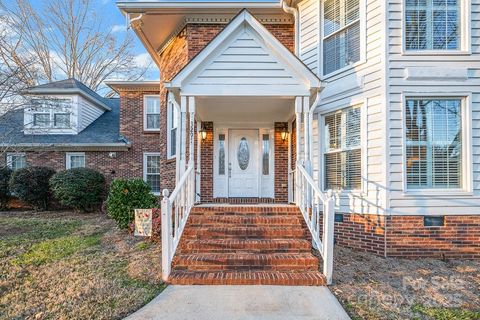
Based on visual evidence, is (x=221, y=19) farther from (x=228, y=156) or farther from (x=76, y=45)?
(x=76, y=45)

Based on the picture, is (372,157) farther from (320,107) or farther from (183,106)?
(183,106)

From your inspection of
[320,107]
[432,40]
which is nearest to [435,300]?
[320,107]

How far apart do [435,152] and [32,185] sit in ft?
41.8

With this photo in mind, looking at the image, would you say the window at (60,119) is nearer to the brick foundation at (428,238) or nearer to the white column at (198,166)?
the white column at (198,166)

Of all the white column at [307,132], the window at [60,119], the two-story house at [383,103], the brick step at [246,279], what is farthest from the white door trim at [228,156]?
the window at [60,119]

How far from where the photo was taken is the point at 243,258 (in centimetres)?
498

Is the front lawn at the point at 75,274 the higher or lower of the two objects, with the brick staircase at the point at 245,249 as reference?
lower

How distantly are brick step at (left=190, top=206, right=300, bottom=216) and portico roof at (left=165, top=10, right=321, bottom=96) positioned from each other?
2290 mm

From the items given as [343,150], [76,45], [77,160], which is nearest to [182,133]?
[343,150]

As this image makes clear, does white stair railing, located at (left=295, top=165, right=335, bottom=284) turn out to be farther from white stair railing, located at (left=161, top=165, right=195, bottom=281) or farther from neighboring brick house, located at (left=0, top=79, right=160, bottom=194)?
neighboring brick house, located at (left=0, top=79, right=160, bottom=194)

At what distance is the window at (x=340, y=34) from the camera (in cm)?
667

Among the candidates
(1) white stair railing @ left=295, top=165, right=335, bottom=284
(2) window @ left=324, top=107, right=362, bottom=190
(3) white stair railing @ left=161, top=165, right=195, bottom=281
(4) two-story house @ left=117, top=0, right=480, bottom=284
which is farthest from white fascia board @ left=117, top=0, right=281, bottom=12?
(1) white stair railing @ left=295, top=165, right=335, bottom=284

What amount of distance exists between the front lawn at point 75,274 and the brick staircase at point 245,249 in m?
0.60

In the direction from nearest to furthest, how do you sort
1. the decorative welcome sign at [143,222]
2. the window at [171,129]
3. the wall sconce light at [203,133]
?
the decorative welcome sign at [143,222]
the wall sconce light at [203,133]
the window at [171,129]
